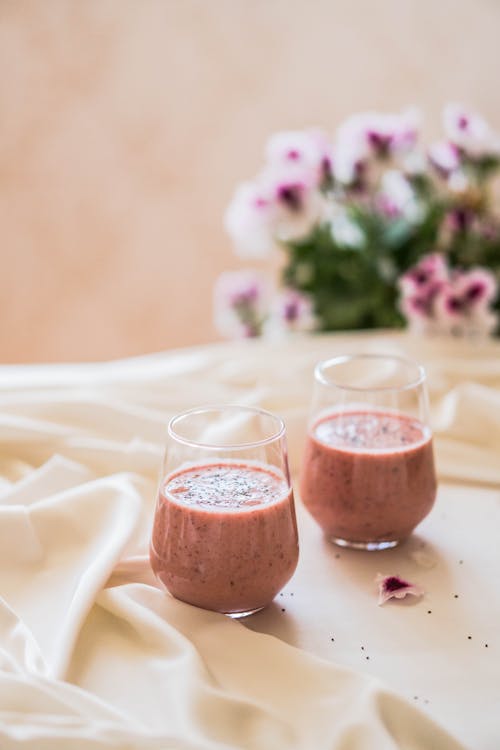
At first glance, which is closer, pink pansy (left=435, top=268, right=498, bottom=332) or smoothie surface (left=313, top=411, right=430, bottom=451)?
smoothie surface (left=313, top=411, right=430, bottom=451)

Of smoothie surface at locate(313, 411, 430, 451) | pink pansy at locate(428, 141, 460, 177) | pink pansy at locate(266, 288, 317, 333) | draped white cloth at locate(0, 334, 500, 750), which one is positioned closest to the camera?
draped white cloth at locate(0, 334, 500, 750)

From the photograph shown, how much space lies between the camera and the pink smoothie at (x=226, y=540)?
1.10 meters

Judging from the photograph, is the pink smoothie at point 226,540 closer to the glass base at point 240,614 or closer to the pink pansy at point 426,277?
the glass base at point 240,614

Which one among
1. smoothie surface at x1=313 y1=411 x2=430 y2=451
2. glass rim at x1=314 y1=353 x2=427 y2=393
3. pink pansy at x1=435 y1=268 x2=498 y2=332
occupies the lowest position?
pink pansy at x1=435 y1=268 x2=498 y2=332

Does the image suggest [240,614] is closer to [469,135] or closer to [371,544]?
[371,544]

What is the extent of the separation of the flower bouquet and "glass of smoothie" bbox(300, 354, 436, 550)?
0.99m

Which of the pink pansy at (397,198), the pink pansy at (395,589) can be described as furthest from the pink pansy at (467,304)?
the pink pansy at (395,589)

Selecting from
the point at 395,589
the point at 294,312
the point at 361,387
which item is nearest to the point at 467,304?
the point at 294,312

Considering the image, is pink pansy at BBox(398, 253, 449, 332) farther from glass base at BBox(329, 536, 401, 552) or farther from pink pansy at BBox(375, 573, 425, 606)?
pink pansy at BBox(375, 573, 425, 606)

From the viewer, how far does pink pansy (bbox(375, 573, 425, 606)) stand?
3.94 feet

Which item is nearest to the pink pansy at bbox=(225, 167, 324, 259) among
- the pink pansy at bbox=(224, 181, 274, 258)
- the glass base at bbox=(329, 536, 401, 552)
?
the pink pansy at bbox=(224, 181, 274, 258)

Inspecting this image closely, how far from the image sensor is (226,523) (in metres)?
1.10

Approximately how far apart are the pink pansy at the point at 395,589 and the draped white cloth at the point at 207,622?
1 centimetres

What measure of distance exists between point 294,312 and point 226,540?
1.49 meters
